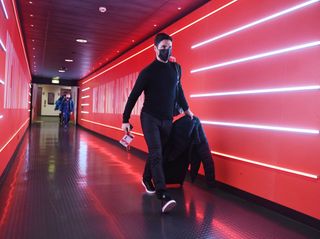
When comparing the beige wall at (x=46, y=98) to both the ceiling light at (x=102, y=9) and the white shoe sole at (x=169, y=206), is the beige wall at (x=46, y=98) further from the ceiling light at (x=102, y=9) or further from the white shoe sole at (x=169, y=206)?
the white shoe sole at (x=169, y=206)

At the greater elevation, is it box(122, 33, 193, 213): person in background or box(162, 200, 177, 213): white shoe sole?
box(122, 33, 193, 213): person in background

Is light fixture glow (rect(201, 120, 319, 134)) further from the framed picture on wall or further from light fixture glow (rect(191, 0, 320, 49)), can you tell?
the framed picture on wall

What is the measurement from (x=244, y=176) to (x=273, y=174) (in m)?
0.48

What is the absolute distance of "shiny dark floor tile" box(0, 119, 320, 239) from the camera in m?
2.45

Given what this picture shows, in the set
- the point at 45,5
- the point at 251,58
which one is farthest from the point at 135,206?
the point at 45,5

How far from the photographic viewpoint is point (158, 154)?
9.92 ft

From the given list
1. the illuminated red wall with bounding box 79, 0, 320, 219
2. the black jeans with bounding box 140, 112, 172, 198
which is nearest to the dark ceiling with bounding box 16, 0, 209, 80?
the illuminated red wall with bounding box 79, 0, 320, 219

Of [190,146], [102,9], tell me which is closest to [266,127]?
[190,146]

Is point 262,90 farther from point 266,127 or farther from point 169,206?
point 169,206

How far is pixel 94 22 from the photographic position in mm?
6086

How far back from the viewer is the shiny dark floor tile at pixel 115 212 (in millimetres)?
2449

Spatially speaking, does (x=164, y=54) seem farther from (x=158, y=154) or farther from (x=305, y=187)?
(x=305, y=187)

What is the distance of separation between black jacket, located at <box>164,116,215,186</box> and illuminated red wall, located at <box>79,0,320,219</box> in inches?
9.3

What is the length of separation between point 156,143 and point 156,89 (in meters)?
0.52
